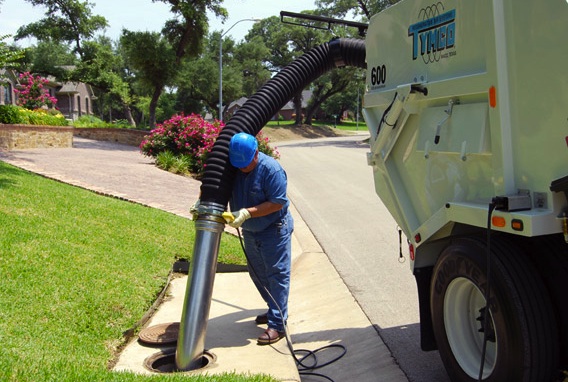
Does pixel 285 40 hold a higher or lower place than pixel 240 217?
higher

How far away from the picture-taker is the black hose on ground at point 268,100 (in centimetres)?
489

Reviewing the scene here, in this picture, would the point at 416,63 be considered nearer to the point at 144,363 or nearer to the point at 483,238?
the point at 483,238

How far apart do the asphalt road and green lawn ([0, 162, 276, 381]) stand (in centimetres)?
152

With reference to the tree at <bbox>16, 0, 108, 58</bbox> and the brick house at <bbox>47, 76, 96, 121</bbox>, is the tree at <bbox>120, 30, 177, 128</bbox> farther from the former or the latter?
the brick house at <bbox>47, 76, 96, 121</bbox>

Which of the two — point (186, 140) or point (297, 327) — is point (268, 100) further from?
point (186, 140)

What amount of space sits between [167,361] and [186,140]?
14270mm

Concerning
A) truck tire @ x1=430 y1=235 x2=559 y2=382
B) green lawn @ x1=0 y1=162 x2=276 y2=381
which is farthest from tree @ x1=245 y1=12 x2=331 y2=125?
truck tire @ x1=430 y1=235 x2=559 y2=382

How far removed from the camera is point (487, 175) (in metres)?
3.46

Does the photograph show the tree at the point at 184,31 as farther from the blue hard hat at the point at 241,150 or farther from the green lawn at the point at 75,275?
the blue hard hat at the point at 241,150

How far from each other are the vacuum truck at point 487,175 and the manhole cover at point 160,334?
86.8 inches

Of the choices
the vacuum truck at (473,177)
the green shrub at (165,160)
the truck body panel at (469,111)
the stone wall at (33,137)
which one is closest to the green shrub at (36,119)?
the stone wall at (33,137)

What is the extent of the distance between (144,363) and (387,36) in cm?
325

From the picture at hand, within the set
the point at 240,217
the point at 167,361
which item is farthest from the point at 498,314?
the point at 167,361

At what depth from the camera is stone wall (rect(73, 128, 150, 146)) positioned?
3019cm
